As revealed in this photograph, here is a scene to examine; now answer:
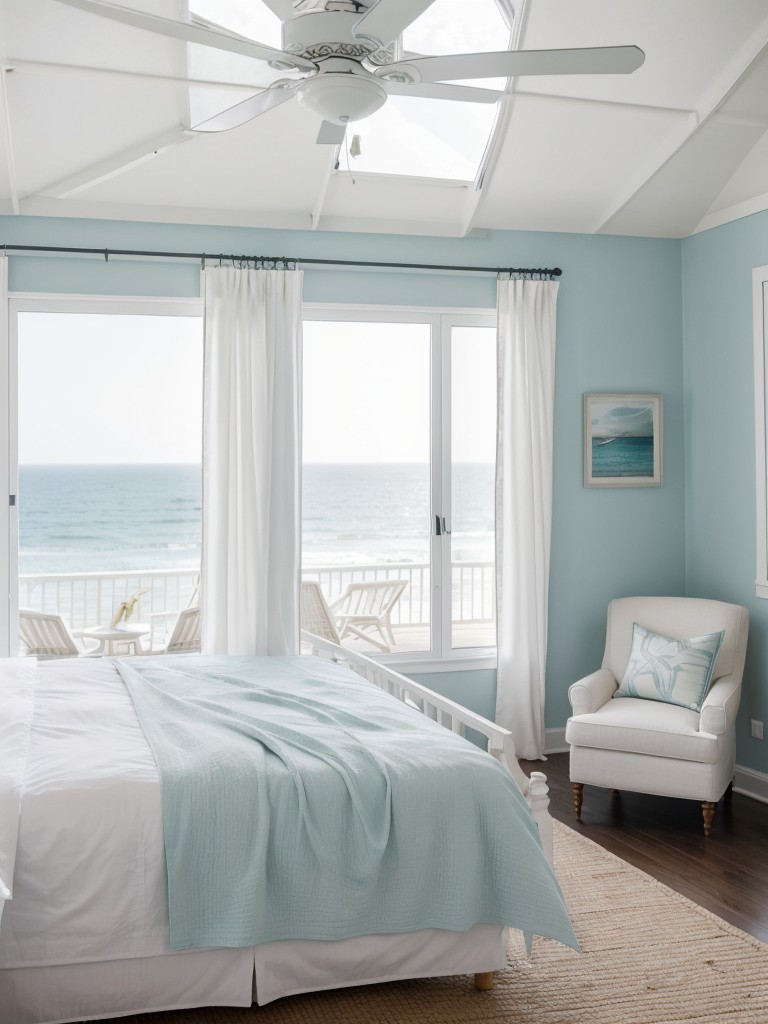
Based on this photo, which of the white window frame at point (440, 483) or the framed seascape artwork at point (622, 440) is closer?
the white window frame at point (440, 483)

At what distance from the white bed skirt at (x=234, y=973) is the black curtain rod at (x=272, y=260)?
3.21 metres

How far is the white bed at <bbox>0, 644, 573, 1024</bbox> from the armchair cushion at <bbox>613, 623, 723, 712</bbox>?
1933mm

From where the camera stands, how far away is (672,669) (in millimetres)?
4266

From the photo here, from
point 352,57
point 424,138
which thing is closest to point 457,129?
point 424,138

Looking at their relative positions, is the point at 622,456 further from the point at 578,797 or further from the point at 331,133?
the point at 331,133

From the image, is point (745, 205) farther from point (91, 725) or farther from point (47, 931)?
point (47, 931)

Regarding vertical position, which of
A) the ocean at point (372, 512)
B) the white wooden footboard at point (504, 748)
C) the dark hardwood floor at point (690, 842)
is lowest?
the dark hardwood floor at point (690, 842)

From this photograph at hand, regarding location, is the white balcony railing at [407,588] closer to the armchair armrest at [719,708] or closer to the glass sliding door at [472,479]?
the glass sliding door at [472,479]

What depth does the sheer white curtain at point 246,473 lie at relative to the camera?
4547mm

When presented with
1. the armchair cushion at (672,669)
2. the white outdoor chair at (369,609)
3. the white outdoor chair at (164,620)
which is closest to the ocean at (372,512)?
the white outdoor chair at (369,609)

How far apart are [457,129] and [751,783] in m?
3.37

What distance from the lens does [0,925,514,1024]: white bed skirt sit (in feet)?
7.41

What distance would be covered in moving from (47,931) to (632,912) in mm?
1852

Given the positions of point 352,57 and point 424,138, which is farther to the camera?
point 424,138
